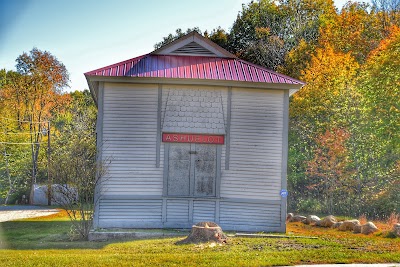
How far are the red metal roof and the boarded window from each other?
7.19ft

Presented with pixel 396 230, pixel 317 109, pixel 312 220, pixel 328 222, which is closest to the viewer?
pixel 396 230

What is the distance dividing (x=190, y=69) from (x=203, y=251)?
20.9 feet

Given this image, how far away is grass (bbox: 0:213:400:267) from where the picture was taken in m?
10.8

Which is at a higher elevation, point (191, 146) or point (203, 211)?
point (191, 146)

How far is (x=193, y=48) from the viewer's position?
17062 millimetres

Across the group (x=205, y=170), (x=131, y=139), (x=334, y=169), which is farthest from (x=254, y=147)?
(x=334, y=169)

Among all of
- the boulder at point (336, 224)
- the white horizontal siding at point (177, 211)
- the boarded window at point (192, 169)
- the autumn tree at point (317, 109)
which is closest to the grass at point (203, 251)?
the boulder at point (336, 224)

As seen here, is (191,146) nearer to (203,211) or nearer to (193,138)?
(193,138)

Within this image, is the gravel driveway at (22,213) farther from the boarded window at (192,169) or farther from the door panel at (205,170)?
the door panel at (205,170)

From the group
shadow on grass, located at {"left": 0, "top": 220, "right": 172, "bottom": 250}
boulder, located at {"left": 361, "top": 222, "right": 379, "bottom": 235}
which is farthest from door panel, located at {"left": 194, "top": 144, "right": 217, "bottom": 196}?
boulder, located at {"left": 361, "top": 222, "right": 379, "bottom": 235}

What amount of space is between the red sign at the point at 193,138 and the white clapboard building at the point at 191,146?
0.03 m

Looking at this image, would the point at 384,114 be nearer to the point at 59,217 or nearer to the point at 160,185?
the point at 160,185

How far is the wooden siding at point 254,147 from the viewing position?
52.0 ft

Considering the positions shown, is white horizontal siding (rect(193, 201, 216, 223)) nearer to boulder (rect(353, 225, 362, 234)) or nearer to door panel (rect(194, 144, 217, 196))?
door panel (rect(194, 144, 217, 196))
